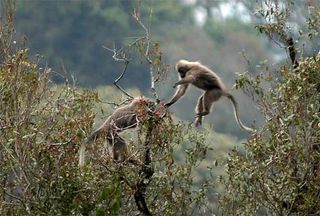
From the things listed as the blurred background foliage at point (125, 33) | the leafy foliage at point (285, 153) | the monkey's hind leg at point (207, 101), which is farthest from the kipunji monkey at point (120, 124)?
the blurred background foliage at point (125, 33)

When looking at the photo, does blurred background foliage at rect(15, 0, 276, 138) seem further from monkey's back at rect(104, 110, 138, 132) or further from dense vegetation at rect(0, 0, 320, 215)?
dense vegetation at rect(0, 0, 320, 215)

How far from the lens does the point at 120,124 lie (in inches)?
332

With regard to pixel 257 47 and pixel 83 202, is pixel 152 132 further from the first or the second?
pixel 257 47

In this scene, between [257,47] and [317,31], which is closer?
[317,31]

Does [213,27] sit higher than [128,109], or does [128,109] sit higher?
[213,27]

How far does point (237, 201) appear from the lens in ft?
26.3

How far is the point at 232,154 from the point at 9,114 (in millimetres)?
1929

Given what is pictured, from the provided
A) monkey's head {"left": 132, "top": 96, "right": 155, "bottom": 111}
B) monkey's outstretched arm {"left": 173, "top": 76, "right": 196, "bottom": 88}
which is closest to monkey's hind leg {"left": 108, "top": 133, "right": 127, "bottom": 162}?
monkey's head {"left": 132, "top": 96, "right": 155, "bottom": 111}

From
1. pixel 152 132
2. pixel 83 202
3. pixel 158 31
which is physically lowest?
pixel 83 202

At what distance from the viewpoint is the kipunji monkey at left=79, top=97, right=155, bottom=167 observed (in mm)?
7293

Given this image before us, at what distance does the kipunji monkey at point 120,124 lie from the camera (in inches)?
287

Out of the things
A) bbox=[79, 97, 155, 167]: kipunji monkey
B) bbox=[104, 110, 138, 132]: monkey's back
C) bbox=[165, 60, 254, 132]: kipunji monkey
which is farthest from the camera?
bbox=[165, 60, 254, 132]: kipunji monkey

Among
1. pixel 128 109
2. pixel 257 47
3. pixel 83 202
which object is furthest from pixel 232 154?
pixel 257 47

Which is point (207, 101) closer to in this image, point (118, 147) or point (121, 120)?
point (121, 120)
